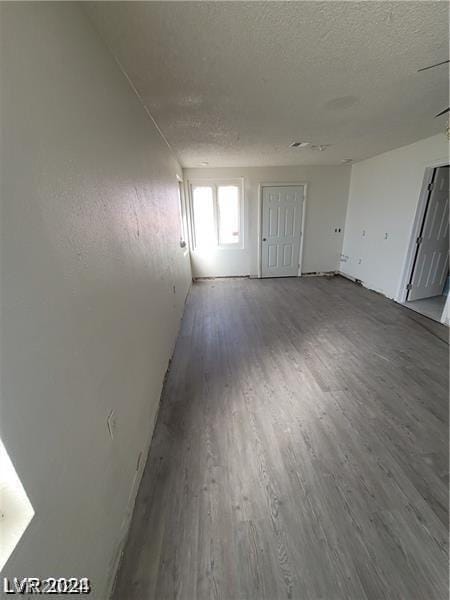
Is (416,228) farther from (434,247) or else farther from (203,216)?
(203,216)

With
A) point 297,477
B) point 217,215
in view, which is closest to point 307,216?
point 217,215

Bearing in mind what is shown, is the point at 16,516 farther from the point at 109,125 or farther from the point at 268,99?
the point at 268,99

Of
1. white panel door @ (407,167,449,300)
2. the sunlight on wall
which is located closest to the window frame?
white panel door @ (407,167,449,300)

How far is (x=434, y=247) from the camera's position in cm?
379

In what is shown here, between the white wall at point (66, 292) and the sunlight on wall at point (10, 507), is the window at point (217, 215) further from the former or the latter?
the sunlight on wall at point (10, 507)

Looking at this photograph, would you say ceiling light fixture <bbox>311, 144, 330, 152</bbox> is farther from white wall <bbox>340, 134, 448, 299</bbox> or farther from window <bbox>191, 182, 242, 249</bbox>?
window <bbox>191, 182, 242, 249</bbox>

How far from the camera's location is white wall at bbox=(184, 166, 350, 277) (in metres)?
4.90

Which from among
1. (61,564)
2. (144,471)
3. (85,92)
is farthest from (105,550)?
(85,92)

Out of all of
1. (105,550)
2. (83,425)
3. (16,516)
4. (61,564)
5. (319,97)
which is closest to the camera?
(16,516)

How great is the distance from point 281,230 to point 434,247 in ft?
8.50

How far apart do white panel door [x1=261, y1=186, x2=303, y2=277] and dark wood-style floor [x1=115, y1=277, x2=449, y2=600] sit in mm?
2889

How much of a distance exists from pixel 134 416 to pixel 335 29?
7.63 feet

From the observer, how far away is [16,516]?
1.93 ft

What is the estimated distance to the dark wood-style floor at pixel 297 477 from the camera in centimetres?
106
